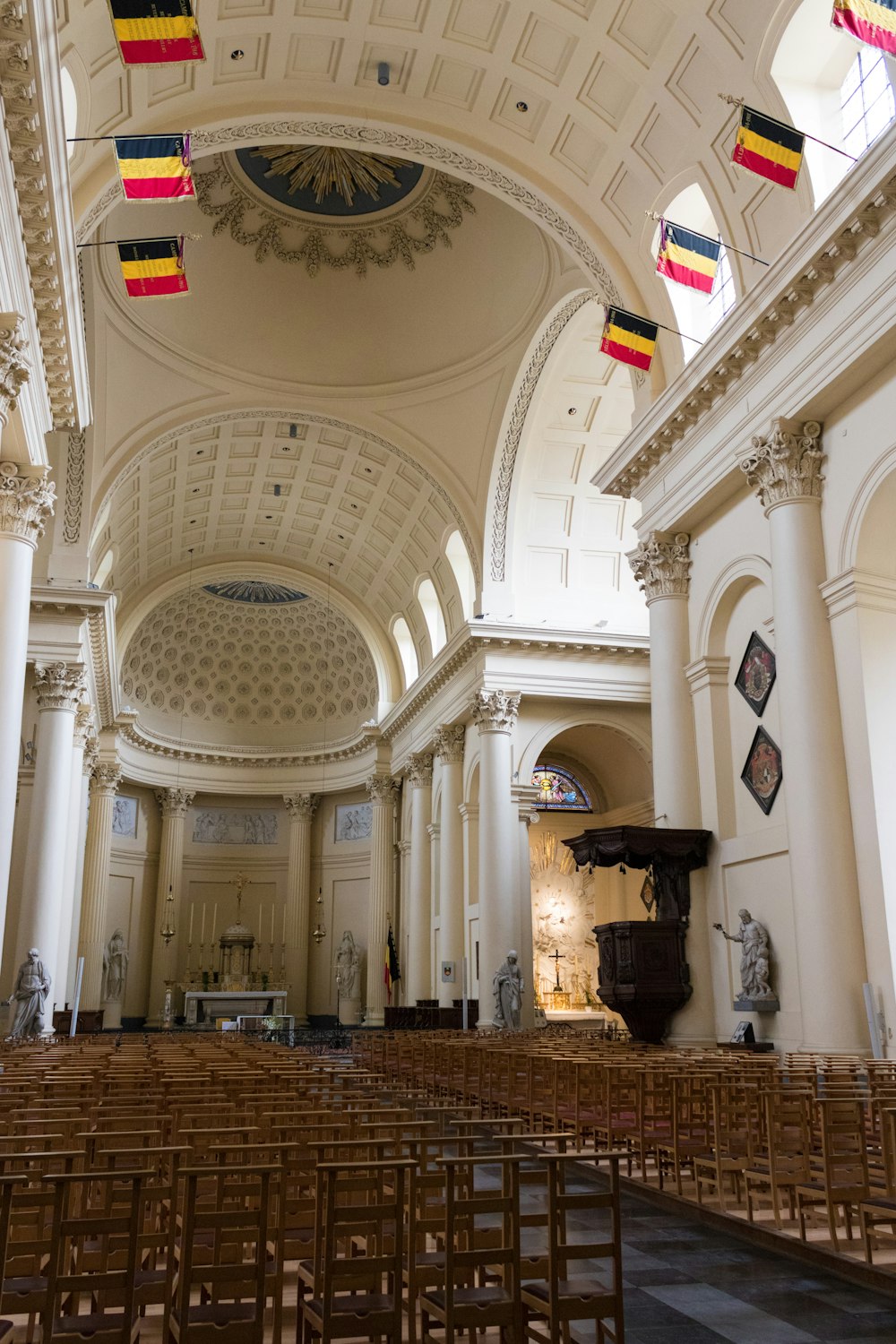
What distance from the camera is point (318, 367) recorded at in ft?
89.4

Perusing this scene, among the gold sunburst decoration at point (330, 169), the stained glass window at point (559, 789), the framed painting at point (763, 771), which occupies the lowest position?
the framed painting at point (763, 771)

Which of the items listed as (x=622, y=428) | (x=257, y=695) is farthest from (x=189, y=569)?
(x=622, y=428)

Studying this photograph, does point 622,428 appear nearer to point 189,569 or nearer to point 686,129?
point 686,129

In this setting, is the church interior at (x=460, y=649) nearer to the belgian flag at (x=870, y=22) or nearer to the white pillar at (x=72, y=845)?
the belgian flag at (x=870, y=22)

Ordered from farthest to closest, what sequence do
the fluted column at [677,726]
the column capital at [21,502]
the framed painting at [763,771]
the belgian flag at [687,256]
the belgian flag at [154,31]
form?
the fluted column at [677,726], the framed painting at [763,771], the belgian flag at [687,256], the column capital at [21,502], the belgian flag at [154,31]

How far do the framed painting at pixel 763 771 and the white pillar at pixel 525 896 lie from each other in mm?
10390

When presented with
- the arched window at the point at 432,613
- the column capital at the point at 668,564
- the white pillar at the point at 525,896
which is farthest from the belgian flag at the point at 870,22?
the arched window at the point at 432,613

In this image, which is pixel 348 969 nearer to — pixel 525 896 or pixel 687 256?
pixel 525 896

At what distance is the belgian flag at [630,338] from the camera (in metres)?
17.6

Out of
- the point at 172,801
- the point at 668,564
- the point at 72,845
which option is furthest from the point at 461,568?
the point at 172,801

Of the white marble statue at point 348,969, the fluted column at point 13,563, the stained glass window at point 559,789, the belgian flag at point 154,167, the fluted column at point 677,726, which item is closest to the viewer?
the fluted column at point 13,563

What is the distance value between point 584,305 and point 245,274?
7849 millimetres

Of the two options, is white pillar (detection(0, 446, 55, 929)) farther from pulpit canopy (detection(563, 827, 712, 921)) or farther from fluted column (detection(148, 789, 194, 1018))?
fluted column (detection(148, 789, 194, 1018))

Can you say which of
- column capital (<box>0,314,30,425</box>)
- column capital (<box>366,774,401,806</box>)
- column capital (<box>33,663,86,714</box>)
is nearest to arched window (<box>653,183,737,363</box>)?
column capital (<box>0,314,30,425</box>)
